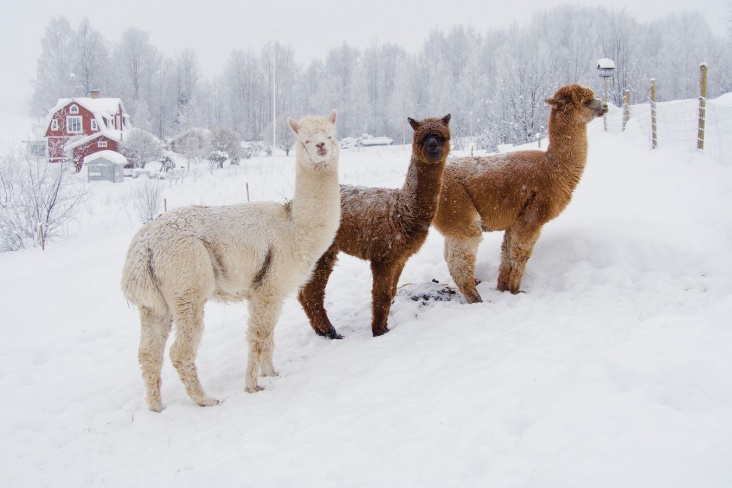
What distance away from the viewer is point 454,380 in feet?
12.7

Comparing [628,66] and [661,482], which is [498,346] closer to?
[661,482]

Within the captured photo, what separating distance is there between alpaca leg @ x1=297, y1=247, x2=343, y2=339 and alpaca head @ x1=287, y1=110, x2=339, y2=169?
54.2 inches

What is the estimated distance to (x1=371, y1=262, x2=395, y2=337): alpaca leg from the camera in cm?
545

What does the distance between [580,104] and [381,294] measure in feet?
10.8

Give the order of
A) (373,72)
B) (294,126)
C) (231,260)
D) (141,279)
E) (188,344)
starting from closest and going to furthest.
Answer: (141,279) < (188,344) < (231,260) < (294,126) < (373,72)

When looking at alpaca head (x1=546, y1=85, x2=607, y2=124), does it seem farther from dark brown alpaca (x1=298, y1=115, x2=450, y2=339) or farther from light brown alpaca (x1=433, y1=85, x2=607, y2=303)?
dark brown alpaca (x1=298, y1=115, x2=450, y2=339)

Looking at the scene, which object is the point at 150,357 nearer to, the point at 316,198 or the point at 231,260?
the point at 231,260

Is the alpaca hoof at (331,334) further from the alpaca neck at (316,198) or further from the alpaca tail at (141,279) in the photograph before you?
the alpaca tail at (141,279)

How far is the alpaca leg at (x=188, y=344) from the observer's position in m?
4.18

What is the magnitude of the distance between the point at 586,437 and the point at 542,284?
157 inches

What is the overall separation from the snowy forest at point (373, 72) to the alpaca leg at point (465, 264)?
44070mm

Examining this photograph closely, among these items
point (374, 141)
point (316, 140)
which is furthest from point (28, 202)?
point (374, 141)

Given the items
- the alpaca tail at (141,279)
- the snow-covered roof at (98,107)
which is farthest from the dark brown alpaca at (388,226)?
the snow-covered roof at (98,107)

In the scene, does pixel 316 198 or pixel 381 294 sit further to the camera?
pixel 381 294
